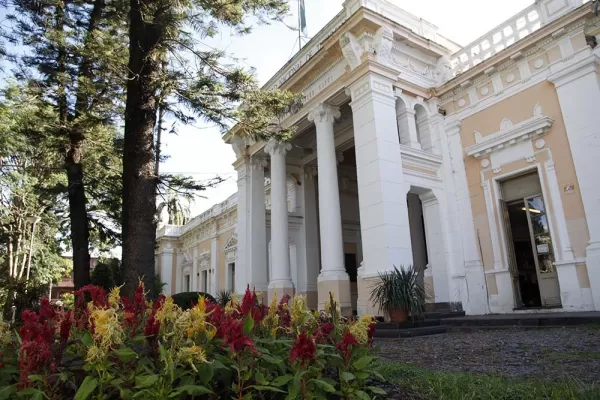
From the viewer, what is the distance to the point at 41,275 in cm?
1716

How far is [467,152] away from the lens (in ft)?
32.5

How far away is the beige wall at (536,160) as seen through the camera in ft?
26.0

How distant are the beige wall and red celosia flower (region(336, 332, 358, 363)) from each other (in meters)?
7.53

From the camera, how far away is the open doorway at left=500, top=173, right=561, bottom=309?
858 cm

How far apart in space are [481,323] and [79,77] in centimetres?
788

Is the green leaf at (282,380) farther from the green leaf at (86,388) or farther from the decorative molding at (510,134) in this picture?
the decorative molding at (510,134)

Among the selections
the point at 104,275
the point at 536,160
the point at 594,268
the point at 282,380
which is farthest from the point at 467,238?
the point at 104,275

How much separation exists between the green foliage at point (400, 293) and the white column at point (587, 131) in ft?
10.4

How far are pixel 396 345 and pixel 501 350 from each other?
1.56 meters

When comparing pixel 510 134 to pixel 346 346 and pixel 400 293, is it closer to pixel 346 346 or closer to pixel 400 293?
pixel 400 293

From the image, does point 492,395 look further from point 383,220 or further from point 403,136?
point 403,136

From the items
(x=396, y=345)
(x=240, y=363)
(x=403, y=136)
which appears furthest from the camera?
(x=403, y=136)

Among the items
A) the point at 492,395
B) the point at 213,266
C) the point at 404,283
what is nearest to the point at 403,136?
the point at 404,283

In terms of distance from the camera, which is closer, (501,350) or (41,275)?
(501,350)
